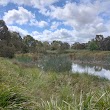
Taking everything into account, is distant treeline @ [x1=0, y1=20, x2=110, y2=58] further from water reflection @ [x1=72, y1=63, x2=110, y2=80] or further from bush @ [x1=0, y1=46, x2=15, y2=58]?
water reflection @ [x1=72, y1=63, x2=110, y2=80]

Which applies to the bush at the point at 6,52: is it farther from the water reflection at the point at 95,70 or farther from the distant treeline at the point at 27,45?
the water reflection at the point at 95,70

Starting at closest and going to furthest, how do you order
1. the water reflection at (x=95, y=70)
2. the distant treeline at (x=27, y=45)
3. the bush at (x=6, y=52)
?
the water reflection at (x=95, y=70) < the bush at (x=6, y=52) < the distant treeline at (x=27, y=45)

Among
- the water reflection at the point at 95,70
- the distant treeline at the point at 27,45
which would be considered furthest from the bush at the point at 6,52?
the water reflection at the point at 95,70

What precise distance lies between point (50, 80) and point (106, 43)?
183ft

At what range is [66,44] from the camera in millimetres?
78250

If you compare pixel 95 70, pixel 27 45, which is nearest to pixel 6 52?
pixel 95 70

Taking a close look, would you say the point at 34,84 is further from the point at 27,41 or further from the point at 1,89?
the point at 27,41

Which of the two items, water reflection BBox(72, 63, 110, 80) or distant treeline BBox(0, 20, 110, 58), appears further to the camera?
distant treeline BBox(0, 20, 110, 58)

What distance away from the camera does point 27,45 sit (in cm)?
5619

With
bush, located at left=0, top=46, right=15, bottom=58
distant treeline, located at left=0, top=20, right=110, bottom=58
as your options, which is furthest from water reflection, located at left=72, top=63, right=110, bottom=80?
distant treeline, located at left=0, top=20, right=110, bottom=58

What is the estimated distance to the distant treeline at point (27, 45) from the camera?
2975 cm

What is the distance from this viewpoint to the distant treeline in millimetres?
29747

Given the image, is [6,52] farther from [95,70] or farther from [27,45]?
[27,45]

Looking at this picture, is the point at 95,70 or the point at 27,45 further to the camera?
the point at 27,45
